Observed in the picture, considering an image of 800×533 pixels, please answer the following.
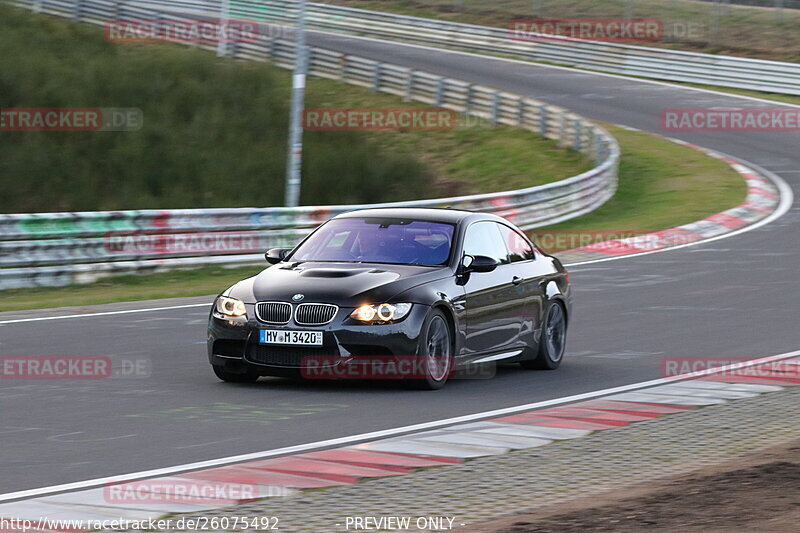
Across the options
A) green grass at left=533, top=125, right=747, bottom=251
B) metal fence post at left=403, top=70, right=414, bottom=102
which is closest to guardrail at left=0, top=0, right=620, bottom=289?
green grass at left=533, top=125, right=747, bottom=251

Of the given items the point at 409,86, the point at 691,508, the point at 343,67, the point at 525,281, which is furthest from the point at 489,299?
the point at 343,67

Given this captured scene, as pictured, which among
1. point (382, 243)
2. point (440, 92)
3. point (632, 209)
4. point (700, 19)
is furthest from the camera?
point (700, 19)

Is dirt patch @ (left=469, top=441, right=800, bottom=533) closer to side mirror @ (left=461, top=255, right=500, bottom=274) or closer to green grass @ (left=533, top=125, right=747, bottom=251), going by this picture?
side mirror @ (left=461, top=255, right=500, bottom=274)

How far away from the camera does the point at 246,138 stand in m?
34.8

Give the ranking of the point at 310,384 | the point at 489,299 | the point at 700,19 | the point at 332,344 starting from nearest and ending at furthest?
the point at 332,344 < the point at 310,384 < the point at 489,299 < the point at 700,19

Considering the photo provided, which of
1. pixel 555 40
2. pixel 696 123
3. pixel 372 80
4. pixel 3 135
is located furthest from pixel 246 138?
pixel 555 40

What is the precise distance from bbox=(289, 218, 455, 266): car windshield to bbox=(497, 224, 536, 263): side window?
831 mm

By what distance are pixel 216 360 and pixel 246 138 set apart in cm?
2440

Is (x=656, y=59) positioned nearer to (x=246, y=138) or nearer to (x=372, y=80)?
(x=372, y=80)

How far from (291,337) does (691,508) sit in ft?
→ 14.9

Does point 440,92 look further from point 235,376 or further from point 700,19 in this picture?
point 235,376

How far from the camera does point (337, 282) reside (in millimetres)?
10703

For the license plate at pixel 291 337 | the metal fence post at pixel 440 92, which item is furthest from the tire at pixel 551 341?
the metal fence post at pixel 440 92

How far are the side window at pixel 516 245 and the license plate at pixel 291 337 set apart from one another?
2.49 m
